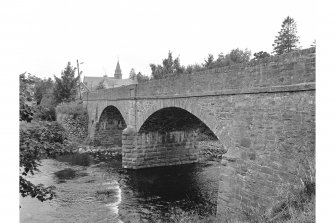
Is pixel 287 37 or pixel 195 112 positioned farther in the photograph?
pixel 287 37

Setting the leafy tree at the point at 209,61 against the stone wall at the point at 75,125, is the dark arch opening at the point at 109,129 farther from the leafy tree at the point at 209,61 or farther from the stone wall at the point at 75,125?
the leafy tree at the point at 209,61

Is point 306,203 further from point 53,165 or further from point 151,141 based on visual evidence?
point 53,165

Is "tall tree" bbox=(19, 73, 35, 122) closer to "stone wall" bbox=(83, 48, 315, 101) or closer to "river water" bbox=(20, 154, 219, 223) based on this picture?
"stone wall" bbox=(83, 48, 315, 101)

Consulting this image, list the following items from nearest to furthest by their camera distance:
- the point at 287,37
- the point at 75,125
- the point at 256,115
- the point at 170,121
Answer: the point at 256,115, the point at 170,121, the point at 75,125, the point at 287,37

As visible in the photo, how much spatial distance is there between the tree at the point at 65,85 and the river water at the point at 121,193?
17791 mm

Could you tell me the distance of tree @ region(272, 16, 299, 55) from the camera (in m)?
33.4

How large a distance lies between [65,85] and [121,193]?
24.8 m

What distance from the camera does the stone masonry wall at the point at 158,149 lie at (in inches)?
649

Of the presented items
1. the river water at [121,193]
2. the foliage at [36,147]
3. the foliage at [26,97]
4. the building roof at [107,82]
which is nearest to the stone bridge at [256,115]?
the river water at [121,193]

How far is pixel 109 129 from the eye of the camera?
25.5 meters

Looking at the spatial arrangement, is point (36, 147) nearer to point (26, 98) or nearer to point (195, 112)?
point (26, 98)

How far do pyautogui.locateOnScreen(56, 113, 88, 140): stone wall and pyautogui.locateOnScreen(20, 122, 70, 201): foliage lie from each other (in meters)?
23.0

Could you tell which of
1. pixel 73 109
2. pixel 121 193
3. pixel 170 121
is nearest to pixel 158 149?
pixel 170 121

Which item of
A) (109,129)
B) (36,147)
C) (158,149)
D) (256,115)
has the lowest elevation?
(158,149)
